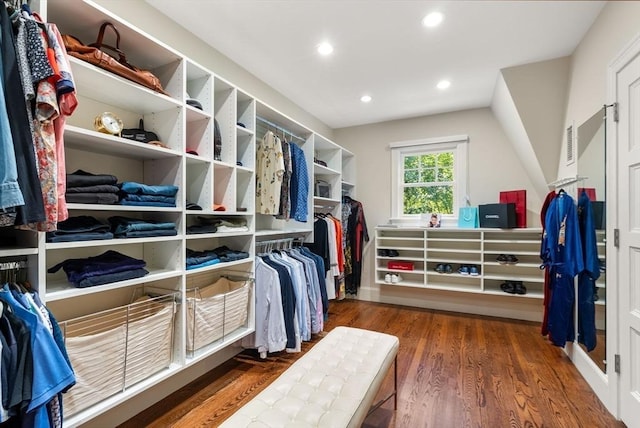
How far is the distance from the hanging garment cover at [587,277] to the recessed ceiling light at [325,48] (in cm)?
228

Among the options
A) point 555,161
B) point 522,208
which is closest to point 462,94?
point 555,161

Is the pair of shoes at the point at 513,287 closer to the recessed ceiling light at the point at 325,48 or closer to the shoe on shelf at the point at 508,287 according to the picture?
the shoe on shelf at the point at 508,287

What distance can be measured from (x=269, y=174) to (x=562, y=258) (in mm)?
2442

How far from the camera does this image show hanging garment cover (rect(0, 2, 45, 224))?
1004 mm

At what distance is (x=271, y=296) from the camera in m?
2.42

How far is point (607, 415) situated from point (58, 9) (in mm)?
3760

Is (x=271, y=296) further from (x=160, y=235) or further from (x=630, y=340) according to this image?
(x=630, y=340)

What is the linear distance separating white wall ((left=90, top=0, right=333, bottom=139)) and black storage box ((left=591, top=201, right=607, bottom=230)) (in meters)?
2.95

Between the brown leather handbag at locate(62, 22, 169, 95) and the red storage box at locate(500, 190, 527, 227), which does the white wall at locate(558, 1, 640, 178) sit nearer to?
the red storage box at locate(500, 190, 527, 227)

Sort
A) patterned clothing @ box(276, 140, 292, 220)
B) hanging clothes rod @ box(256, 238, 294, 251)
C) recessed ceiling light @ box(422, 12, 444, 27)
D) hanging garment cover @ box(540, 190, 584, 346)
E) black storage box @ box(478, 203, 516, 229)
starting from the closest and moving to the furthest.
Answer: recessed ceiling light @ box(422, 12, 444, 27) < hanging garment cover @ box(540, 190, 584, 346) < patterned clothing @ box(276, 140, 292, 220) < hanging clothes rod @ box(256, 238, 294, 251) < black storage box @ box(478, 203, 516, 229)

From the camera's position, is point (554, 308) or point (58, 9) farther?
point (554, 308)

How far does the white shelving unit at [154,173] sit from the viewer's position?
138 cm

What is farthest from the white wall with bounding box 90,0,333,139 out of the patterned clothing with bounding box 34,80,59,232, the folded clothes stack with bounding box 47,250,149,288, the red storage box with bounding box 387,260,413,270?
the red storage box with bounding box 387,260,413,270

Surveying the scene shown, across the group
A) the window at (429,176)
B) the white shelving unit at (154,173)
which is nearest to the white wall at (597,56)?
the window at (429,176)
